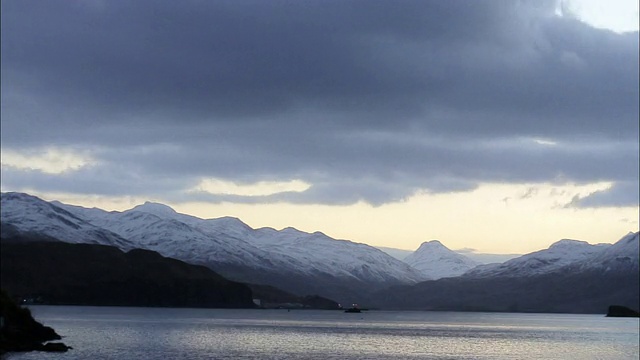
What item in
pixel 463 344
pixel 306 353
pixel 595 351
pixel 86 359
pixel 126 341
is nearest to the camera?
pixel 86 359

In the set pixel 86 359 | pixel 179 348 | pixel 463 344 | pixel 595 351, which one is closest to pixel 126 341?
pixel 179 348

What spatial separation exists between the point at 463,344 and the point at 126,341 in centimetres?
7447

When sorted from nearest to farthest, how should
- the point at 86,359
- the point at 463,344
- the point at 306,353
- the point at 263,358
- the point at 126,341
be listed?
the point at 86,359 → the point at 263,358 → the point at 306,353 → the point at 126,341 → the point at 463,344

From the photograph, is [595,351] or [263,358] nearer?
[263,358]

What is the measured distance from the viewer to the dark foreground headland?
414 feet

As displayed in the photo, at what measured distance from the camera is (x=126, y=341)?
167m

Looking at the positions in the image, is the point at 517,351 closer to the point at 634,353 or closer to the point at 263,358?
the point at 634,353

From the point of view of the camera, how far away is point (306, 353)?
490 ft

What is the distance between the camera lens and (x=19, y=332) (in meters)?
133

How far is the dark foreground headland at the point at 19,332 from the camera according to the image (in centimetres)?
12609

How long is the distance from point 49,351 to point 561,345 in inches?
4704

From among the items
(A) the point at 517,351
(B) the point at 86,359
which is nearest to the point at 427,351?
(A) the point at 517,351

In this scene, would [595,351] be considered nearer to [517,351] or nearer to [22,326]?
[517,351]

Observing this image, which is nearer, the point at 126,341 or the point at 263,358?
the point at 263,358
